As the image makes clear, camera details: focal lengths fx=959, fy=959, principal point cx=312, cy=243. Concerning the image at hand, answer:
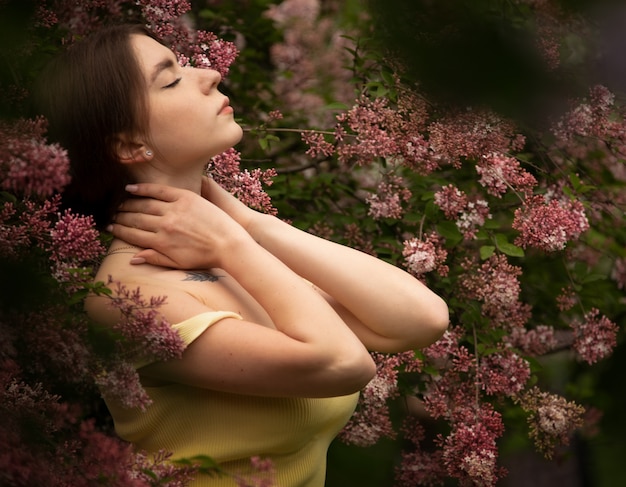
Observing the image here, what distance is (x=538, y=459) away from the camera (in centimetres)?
295

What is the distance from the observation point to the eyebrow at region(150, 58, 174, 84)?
1525 millimetres

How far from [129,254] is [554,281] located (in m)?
1.61

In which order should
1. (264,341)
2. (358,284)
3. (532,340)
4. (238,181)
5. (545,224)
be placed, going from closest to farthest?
(264,341) → (358,284) → (238,181) → (545,224) → (532,340)

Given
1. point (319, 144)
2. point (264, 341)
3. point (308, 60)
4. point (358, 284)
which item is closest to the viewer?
point (264, 341)

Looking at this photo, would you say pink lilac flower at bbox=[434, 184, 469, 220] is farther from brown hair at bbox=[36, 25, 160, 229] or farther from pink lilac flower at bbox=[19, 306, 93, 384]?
pink lilac flower at bbox=[19, 306, 93, 384]

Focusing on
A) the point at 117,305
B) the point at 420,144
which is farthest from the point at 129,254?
the point at 420,144

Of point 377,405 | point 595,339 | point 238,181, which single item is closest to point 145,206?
point 238,181

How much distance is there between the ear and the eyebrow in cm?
10

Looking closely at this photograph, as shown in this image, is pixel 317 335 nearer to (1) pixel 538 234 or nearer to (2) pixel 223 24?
(1) pixel 538 234

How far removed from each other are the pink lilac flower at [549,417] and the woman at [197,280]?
754 mm

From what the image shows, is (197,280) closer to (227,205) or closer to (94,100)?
(227,205)

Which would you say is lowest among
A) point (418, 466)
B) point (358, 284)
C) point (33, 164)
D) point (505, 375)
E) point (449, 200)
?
point (418, 466)

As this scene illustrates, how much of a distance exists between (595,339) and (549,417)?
0.23 metres

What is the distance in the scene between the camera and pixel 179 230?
1511 millimetres
